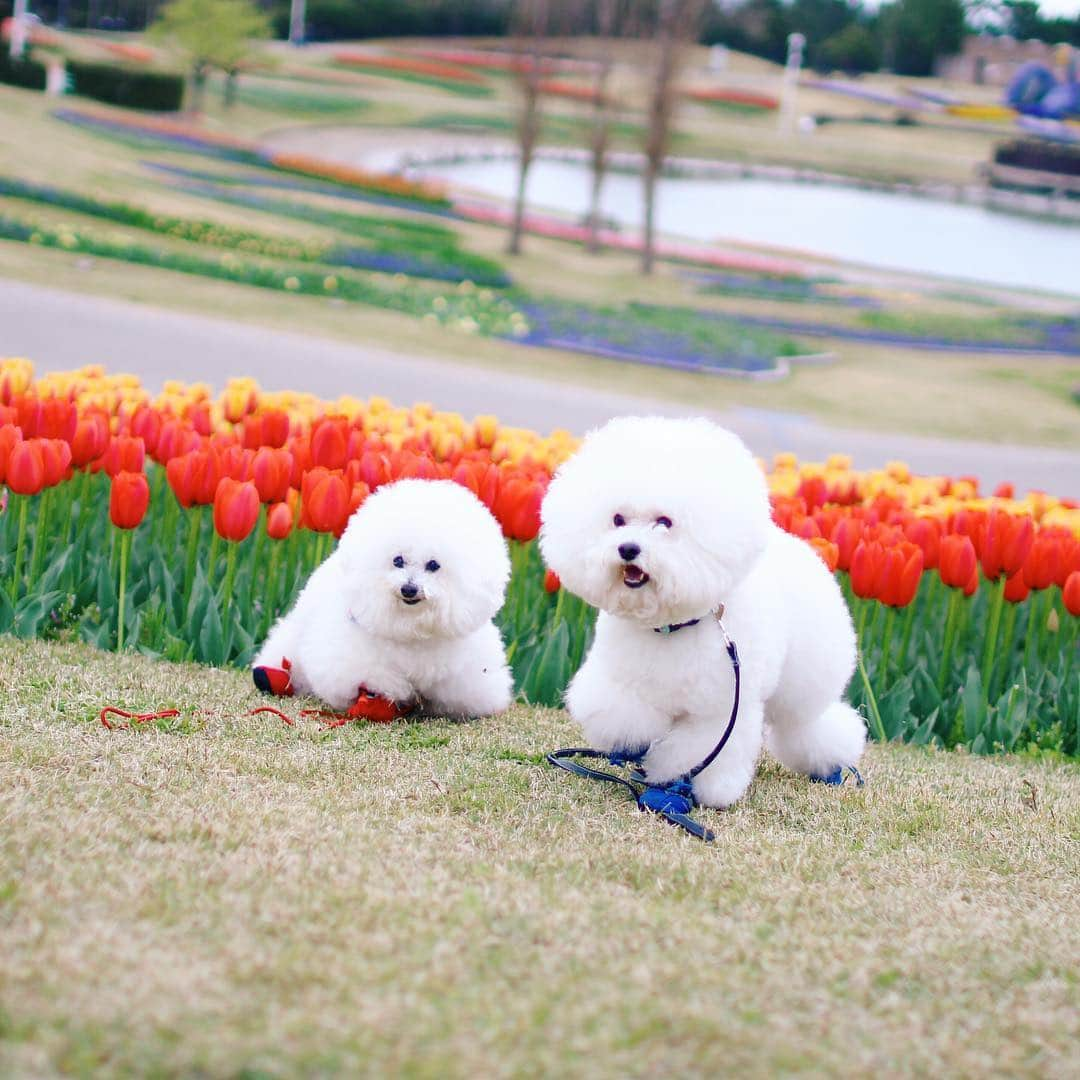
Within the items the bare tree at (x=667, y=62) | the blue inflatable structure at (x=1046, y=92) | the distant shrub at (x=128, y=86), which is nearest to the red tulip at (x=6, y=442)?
the bare tree at (x=667, y=62)

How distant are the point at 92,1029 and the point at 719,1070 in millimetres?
977

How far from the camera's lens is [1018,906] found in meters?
3.38

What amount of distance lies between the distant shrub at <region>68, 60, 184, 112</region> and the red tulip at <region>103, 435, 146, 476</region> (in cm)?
2625

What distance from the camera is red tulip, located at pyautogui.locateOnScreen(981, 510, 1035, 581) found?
5.16 metres

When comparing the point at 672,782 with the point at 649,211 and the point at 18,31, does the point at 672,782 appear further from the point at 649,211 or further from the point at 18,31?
the point at 18,31

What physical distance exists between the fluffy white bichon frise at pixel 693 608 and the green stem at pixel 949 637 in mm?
1170

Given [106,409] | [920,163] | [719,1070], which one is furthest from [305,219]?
[920,163]

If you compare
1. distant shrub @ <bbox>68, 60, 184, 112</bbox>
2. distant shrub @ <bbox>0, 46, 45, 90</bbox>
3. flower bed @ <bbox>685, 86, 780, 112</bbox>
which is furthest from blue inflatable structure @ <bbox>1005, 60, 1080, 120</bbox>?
distant shrub @ <bbox>0, 46, 45, 90</bbox>

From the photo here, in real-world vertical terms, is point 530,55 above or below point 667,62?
below

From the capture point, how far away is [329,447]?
525cm

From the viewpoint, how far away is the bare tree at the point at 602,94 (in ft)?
82.8

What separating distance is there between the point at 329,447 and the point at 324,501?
1.68ft

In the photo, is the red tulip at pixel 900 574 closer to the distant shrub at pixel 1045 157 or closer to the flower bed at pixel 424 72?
the flower bed at pixel 424 72

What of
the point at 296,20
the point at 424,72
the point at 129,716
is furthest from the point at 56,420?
the point at 424,72
